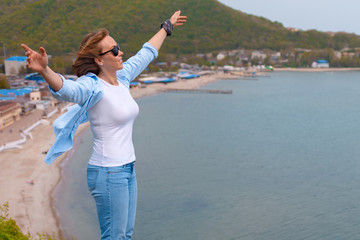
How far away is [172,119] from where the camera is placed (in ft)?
142

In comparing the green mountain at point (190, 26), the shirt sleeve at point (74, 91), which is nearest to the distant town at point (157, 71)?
the green mountain at point (190, 26)

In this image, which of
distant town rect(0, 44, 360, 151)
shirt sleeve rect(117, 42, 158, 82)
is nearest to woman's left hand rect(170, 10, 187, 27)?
shirt sleeve rect(117, 42, 158, 82)

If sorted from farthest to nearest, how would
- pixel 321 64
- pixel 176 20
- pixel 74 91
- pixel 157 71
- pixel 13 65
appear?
pixel 321 64 < pixel 157 71 < pixel 13 65 < pixel 176 20 < pixel 74 91

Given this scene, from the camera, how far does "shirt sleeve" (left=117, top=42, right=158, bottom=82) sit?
264 centimetres

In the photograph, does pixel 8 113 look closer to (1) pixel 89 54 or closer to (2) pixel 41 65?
(1) pixel 89 54

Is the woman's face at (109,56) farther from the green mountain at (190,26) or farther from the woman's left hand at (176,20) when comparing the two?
the green mountain at (190,26)

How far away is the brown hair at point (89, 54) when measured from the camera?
87.3 inches

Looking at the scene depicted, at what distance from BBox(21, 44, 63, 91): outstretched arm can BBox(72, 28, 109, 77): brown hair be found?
46cm

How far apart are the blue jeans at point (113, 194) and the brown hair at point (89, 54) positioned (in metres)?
0.62

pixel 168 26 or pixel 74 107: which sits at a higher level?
pixel 168 26

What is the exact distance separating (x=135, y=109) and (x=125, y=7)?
119587 mm

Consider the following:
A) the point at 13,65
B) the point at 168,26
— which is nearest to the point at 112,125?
the point at 168,26

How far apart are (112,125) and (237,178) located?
74.3 feet

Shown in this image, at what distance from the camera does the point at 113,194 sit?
225 cm
